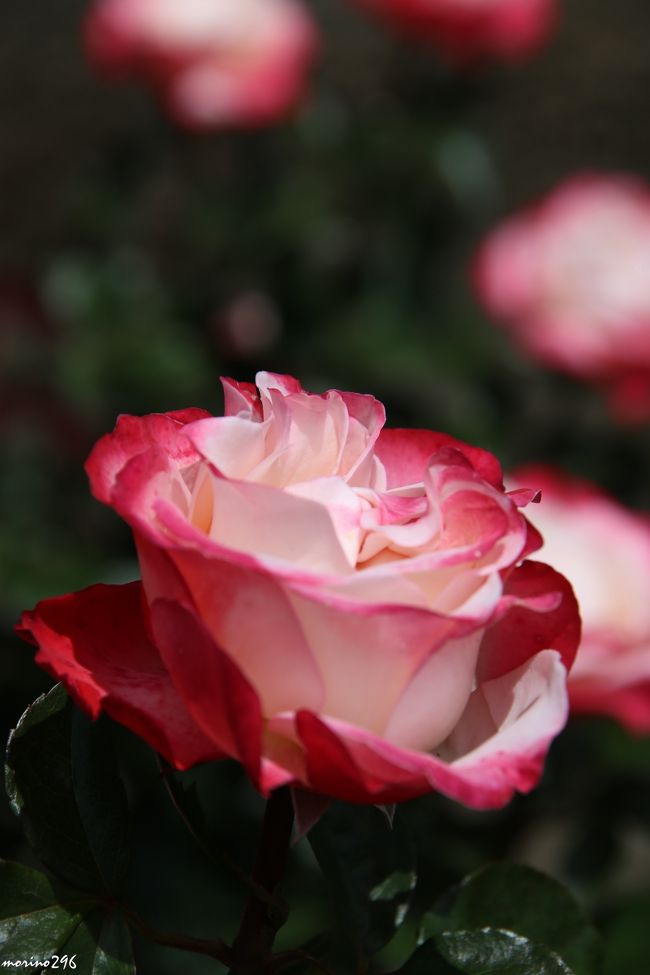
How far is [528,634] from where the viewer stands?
0.32 meters

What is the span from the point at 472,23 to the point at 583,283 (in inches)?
13.9

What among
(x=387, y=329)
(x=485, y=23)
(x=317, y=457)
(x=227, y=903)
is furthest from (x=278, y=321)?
(x=317, y=457)

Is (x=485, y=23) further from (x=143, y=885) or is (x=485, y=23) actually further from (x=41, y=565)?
(x=143, y=885)

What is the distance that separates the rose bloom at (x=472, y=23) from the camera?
1.40 meters

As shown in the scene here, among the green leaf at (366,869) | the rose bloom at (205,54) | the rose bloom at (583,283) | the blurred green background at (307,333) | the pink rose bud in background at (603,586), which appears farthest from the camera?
the rose bloom at (205,54)

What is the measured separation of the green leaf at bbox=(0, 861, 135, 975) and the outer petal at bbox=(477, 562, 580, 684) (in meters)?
0.12

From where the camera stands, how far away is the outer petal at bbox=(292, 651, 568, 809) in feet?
0.90

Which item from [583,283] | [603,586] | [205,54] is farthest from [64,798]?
[205,54]

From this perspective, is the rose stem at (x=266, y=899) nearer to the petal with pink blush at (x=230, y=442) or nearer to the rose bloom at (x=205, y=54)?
the petal with pink blush at (x=230, y=442)

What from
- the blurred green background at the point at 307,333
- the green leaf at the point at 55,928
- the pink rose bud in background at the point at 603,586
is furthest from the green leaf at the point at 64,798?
the blurred green background at the point at 307,333

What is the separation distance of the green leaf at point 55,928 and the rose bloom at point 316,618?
0.22ft

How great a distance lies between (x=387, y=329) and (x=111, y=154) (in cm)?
46

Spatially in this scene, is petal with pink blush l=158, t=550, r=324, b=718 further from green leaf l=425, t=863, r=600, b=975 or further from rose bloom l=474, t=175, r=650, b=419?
rose bloom l=474, t=175, r=650, b=419

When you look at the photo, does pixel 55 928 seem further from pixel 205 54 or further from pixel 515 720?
pixel 205 54
